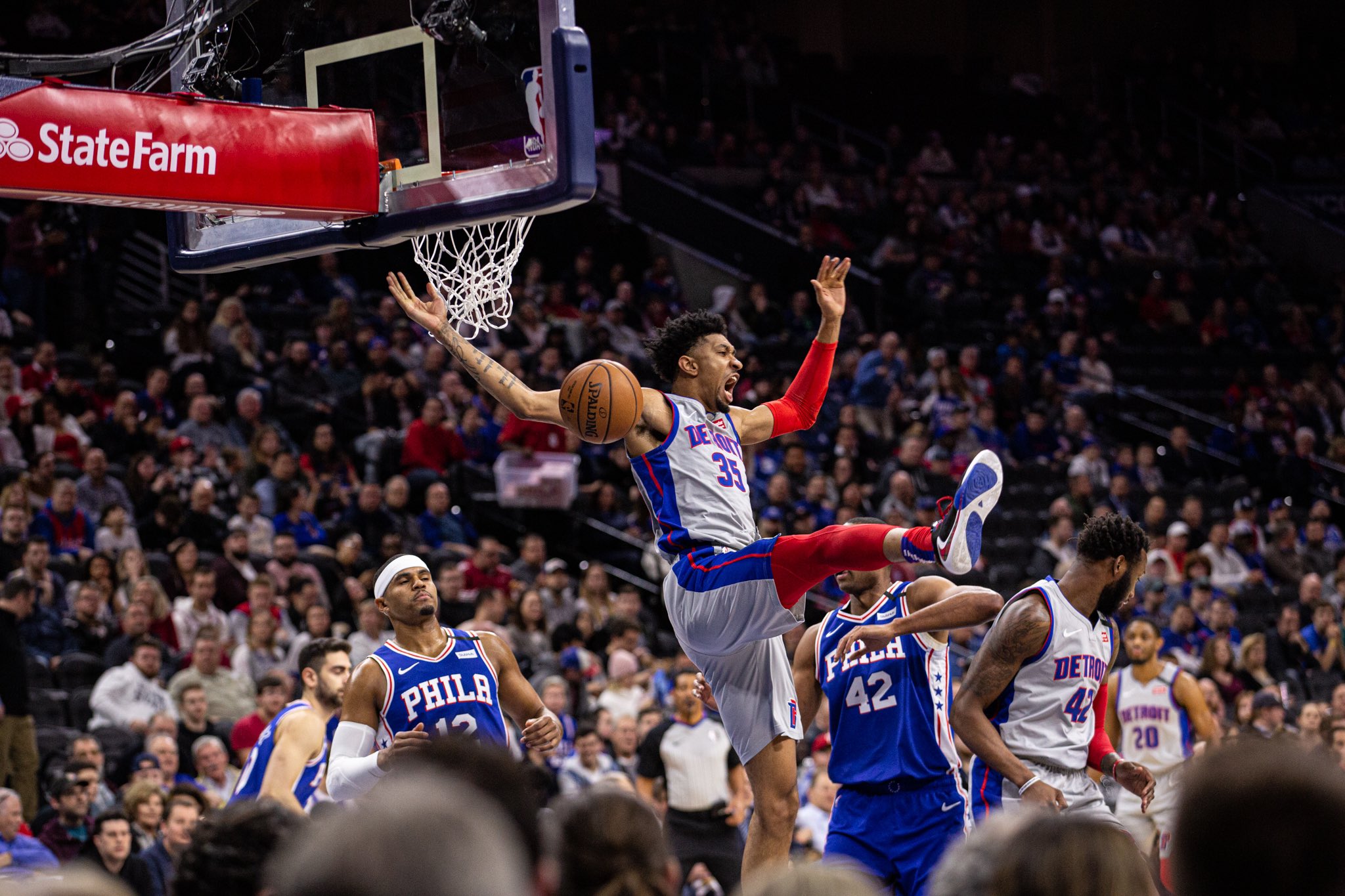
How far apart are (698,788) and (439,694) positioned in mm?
4248

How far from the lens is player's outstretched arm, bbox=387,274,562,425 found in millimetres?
6375

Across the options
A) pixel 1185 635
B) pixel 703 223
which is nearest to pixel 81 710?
pixel 1185 635

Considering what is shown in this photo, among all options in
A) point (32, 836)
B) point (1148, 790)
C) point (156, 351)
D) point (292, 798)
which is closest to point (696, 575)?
point (1148, 790)

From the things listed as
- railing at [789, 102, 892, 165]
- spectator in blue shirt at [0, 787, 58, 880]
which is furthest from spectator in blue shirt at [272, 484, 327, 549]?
railing at [789, 102, 892, 165]

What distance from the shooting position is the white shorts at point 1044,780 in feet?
20.7

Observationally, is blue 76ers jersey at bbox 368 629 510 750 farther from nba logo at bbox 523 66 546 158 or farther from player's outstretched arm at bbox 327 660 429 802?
nba logo at bbox 523 66 546 158

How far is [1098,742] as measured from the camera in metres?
6.70

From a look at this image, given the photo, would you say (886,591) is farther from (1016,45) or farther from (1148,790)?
(1016,45)

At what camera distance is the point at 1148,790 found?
6293mm

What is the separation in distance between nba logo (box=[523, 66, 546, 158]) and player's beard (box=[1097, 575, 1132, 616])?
2.89m

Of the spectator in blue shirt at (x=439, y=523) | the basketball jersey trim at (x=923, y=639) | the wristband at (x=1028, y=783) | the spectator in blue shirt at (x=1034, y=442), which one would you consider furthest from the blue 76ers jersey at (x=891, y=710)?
the spectator in blue shirt at (x=1034, y=442)

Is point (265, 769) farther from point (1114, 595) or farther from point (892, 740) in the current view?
point (1114, 595)

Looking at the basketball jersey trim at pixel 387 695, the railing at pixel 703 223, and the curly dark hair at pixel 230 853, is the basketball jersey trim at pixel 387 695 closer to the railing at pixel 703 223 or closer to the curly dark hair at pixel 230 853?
the curly dark hair at pixel 230 853

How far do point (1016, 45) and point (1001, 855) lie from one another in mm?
27070
